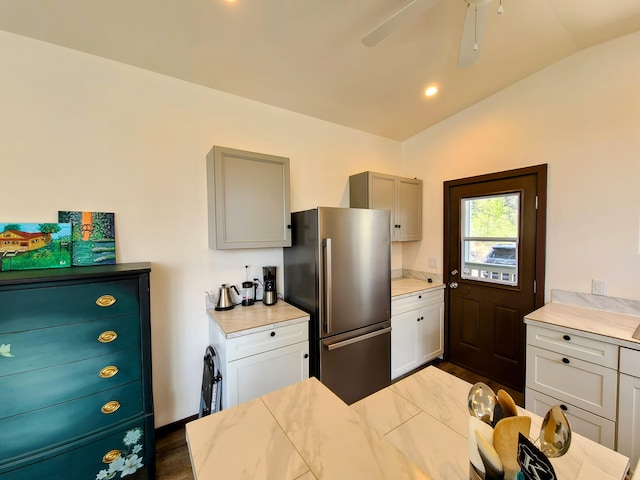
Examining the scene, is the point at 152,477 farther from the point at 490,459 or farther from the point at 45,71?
the point at 45,71

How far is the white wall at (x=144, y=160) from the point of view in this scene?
5.34 feet

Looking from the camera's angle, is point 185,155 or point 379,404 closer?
point 379,404

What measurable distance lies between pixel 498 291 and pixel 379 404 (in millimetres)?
2379

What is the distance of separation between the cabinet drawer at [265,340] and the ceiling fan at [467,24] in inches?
75.7

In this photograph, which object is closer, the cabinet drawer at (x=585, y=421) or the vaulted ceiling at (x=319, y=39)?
the vaulted ceiling at (x=319, y=39)

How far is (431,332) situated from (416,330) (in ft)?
0.97

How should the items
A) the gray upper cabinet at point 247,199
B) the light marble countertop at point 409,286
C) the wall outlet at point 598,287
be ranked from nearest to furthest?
the gray upper cabinet at point 247,199 < the wall outlet at point 598,287 < the light marble countertop at point 409,286

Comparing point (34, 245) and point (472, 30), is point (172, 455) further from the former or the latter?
point (472, 30)

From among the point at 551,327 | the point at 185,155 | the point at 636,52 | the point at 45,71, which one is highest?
the point at 636,52

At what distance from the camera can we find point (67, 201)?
5.67 ft

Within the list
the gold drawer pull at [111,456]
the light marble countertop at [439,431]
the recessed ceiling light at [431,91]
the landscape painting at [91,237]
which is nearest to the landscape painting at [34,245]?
the landscape painting at [91,237]

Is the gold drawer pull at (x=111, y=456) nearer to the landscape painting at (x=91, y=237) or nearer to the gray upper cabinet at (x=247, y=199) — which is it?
the landscape painting at (x=91, y=237)

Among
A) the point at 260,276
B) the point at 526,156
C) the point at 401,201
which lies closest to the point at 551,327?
the point at 526,156

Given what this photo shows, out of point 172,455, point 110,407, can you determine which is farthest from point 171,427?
point 110,407
